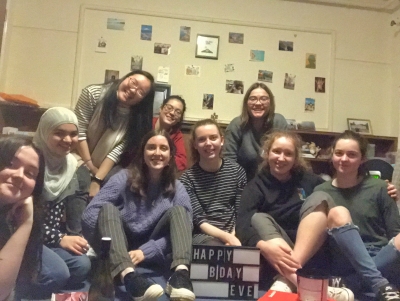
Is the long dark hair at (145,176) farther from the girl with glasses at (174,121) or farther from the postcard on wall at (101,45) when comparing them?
the postcard on wall at (101,45)

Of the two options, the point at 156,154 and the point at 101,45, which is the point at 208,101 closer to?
the point at 101,45

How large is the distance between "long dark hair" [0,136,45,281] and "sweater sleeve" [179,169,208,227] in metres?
0.79

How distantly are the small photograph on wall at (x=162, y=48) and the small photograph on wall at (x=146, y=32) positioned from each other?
85mm

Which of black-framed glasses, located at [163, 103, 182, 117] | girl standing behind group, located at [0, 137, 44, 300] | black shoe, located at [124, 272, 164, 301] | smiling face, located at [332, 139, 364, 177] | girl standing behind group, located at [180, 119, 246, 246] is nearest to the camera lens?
girl standing behind group, located at [0, 137, 44, 300]

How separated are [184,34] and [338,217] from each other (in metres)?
2.18

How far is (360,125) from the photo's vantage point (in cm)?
337

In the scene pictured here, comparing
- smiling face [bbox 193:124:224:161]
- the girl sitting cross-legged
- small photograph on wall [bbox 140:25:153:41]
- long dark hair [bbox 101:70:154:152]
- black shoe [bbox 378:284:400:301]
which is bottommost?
black shoe [bbox 378:284:400:301]

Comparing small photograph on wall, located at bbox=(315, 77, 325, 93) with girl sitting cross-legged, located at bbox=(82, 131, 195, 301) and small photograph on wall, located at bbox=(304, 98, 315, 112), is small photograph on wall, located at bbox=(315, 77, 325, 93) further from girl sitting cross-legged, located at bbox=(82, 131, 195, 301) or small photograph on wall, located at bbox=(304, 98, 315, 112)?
girl sitting cross-legged, located at bbox=(82, 131, 195, 301)

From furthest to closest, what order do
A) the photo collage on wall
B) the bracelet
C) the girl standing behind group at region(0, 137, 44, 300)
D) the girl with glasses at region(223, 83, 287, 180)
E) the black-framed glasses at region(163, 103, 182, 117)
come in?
the photo collage on wall → the black-framed glasses at region(163, 103, 182, 117) → the girl with glasses at region(223, 83, 287, 180) → the bracelet → the girl standing behind group at region(0, 137, 44, 300)

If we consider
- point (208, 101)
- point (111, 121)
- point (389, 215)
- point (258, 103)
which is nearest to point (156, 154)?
point (111, 121)

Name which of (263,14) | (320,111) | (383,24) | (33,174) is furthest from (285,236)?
(383,24)

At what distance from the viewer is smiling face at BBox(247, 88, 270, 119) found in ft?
7.01

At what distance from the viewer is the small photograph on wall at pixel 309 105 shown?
333 centimetres

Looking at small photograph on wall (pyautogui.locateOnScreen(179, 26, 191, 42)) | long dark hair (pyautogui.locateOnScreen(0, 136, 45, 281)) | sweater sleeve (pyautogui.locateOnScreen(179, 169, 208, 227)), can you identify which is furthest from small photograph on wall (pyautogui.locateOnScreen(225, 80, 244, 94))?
long dark hair (pyautogui.locateOnScreen(0, 136, 45, 281))
